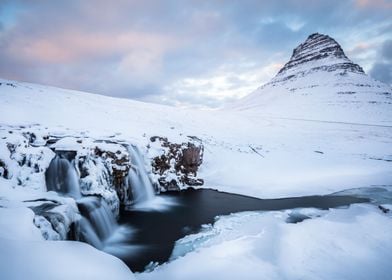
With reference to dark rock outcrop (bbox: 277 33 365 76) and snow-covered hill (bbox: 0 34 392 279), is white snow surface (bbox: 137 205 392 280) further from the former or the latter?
dark rock outcrop (bbox: 277 33 365 76)

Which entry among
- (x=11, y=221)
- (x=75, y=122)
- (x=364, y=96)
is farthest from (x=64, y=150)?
(x=364, y=96)

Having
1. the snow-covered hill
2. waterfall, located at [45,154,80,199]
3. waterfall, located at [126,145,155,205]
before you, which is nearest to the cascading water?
waterfall, located at [45,154,80,199]

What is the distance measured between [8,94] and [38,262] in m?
23.7

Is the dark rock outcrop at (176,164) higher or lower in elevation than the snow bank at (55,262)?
higher

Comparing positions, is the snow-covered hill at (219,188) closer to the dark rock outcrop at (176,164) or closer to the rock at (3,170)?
the rock at (3,170)

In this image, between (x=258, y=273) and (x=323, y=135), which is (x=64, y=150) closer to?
(x=258, y=273)

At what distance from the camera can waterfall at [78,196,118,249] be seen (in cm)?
755

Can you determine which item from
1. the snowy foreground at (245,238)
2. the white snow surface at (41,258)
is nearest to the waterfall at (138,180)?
the snowy foreground at (245,238)

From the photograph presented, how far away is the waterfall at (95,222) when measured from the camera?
24.8ft

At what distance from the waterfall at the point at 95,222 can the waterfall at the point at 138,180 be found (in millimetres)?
2981

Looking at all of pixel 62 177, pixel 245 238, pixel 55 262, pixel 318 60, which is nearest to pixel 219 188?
pixel 245 238

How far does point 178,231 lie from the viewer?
9.30 metres

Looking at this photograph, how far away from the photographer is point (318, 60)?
12600cm

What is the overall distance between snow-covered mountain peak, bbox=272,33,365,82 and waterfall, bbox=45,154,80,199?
115795 millimetres
